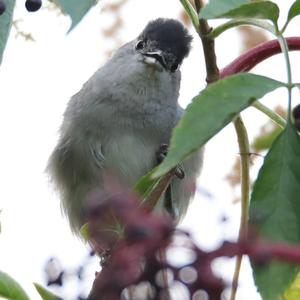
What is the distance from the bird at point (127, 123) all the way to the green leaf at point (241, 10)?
6.97ft

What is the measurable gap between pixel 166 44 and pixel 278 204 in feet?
7.53

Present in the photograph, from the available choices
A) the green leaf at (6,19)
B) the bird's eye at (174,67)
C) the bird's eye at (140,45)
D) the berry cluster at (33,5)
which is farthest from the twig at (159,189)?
the bird's eye at (140,45)

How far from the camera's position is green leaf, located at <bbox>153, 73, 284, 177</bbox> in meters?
0.86

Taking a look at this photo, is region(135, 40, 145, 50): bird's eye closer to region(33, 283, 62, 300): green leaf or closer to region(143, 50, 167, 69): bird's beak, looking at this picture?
region(143, 50, 167, 69): bird's beak

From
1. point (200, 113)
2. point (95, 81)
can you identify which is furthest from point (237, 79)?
point (95, 81)

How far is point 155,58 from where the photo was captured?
10.7 ft

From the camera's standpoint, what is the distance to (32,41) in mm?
1780

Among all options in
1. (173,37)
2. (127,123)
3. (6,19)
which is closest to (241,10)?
(6,19)

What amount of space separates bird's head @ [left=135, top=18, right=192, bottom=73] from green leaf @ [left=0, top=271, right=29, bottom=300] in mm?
2226

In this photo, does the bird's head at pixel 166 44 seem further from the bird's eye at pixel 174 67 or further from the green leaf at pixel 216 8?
the green leaf at pixel 216 8

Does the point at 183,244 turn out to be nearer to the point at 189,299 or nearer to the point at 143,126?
the point at 189,299

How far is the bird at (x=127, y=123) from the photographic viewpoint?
3.29 meters

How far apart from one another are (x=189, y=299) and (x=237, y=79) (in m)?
0.38

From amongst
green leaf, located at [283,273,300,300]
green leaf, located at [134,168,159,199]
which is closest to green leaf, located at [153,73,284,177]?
green leaf, located at [134,168,159,199]
